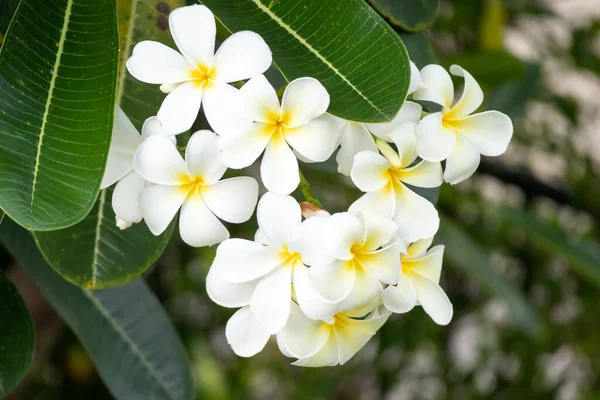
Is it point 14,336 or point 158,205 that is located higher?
point 158,205

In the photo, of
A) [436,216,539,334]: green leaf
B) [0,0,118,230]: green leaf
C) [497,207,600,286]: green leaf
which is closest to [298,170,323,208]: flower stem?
[0,0,118,230]: green leaf

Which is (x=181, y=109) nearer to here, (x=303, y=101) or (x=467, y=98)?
(x=303, y=101)

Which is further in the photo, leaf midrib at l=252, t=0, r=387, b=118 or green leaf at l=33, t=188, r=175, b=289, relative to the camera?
green leaf at l=33, t=188, r=175, b=289

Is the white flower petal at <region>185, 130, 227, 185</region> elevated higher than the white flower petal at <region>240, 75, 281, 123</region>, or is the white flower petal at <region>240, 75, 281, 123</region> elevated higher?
the white flower petal at <region>240, 75, 281, 123</region>

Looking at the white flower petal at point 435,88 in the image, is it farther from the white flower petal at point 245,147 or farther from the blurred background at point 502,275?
the blurred background at point 502,275


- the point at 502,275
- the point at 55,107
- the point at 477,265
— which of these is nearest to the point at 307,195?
the point at 55,107

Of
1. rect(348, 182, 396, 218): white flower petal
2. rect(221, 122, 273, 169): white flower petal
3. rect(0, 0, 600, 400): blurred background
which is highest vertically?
rect(221, 122, 273, 169): white flower petal

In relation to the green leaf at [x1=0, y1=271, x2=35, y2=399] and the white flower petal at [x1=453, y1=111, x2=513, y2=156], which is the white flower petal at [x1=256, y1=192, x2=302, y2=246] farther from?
the green leaf at [x1=0, y1=271, x2=35, y2=399]
